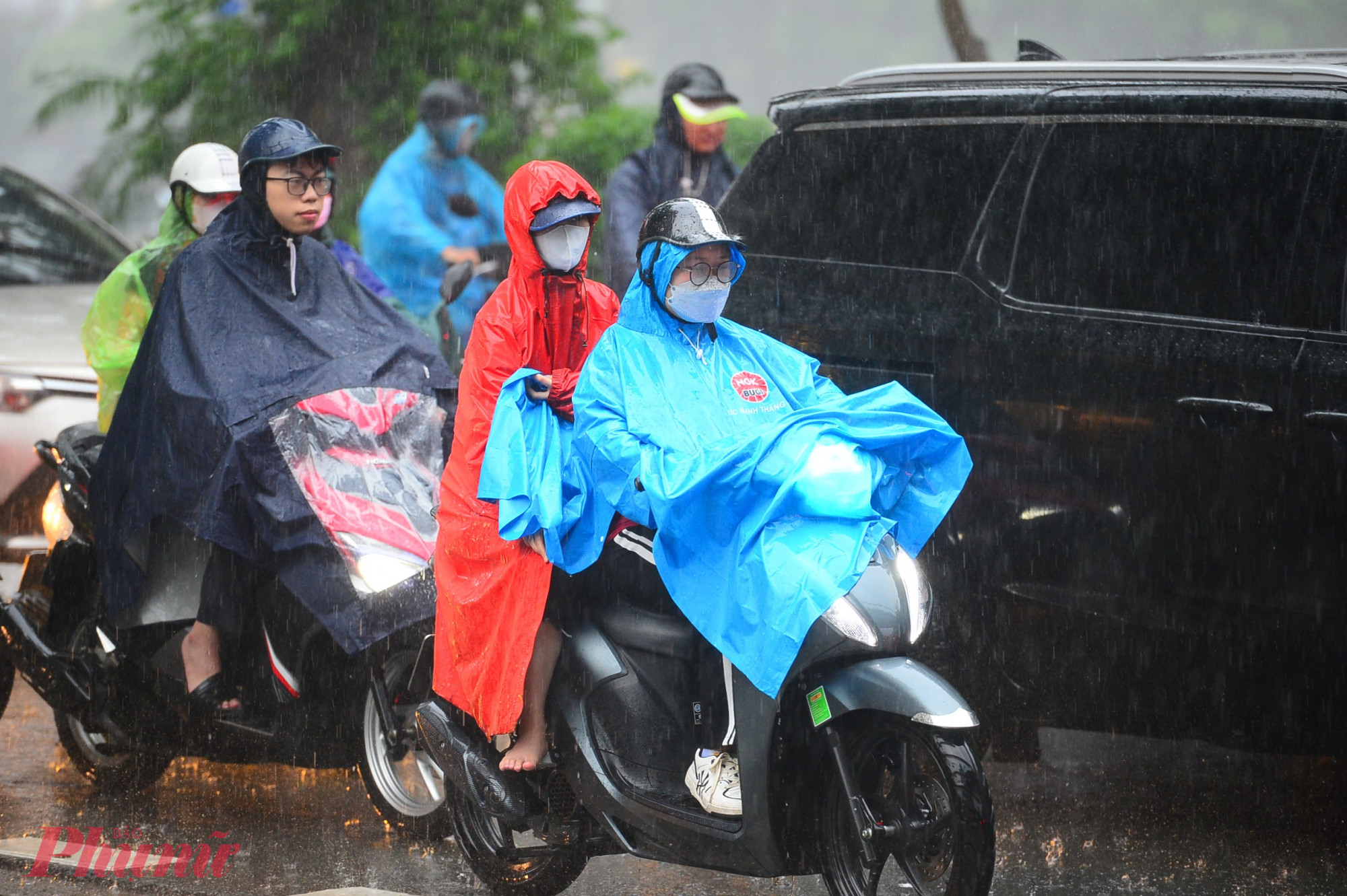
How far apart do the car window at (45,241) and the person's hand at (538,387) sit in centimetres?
523

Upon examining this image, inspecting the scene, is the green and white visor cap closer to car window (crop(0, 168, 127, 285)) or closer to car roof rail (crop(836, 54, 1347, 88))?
car roof rail (crop(836, 54, 1347, 88))

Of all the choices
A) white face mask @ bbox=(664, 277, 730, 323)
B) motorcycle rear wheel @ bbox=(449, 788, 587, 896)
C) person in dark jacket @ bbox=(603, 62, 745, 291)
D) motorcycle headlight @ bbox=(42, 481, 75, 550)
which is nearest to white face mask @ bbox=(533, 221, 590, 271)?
white face mask @ bbox=(664, 277, 730, 323)

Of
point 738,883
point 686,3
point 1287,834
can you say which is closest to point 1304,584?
point 1287,834

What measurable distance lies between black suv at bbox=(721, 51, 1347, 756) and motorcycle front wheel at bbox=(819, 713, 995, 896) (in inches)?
55.8

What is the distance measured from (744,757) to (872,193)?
2.41 metres

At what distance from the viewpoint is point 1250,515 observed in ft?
15.4

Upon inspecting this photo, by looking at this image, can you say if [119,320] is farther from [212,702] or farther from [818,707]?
[818,707]

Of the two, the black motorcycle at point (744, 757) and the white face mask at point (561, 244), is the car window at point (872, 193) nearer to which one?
the white face mask at point (561, 244)

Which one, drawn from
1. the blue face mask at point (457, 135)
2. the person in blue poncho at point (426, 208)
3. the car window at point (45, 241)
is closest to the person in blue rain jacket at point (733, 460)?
the person in blue poncho at point (426, 208)

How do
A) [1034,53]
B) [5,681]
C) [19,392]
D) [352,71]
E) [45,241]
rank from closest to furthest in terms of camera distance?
[5,681] < [1034,53] < [19,392] < [45,241] < [352,71]

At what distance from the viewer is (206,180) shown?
612 centimetres

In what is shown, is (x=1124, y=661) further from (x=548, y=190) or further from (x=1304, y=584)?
(x=548, y=190)

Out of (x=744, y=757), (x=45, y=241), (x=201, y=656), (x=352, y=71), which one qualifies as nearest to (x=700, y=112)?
(x=45, y=241)

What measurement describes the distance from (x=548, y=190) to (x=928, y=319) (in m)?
1.46
